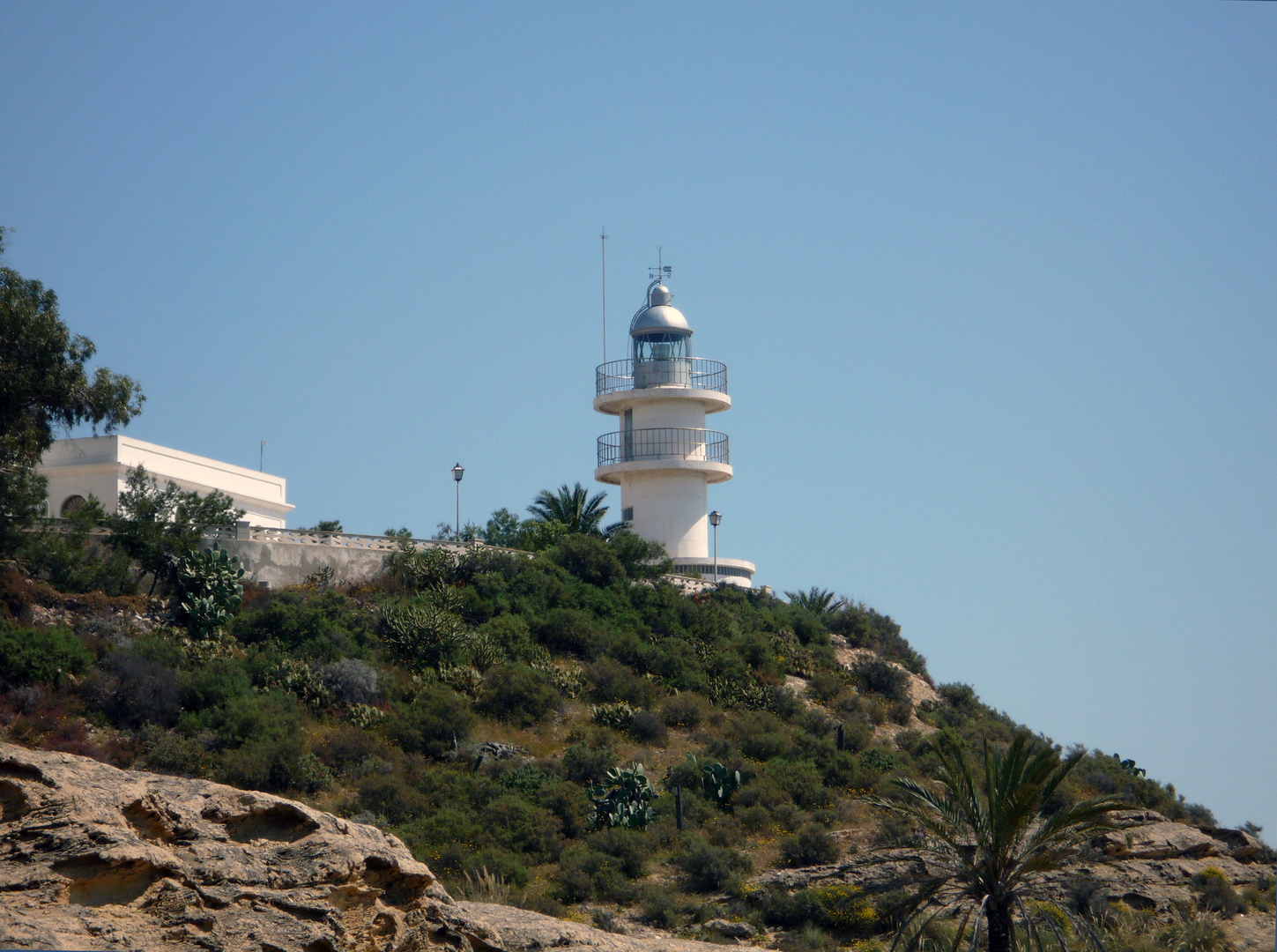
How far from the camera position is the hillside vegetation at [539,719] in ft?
74.4

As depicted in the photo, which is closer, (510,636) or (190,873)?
(190,873)

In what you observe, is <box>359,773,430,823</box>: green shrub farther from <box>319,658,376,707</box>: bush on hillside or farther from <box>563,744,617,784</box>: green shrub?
<box>319,658,376,707</box>: bush on hillside

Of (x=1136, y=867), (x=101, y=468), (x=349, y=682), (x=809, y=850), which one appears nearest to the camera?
(x=1136, y=867)

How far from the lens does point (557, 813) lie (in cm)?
2486

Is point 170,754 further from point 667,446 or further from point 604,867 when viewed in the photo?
point 667,446

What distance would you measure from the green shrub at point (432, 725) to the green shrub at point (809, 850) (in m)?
8.34

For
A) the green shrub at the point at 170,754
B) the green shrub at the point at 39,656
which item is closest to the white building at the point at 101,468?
the green shrub at the point at 39,656

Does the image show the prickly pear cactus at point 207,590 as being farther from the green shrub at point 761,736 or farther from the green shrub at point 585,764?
the green shrub at point 761,736

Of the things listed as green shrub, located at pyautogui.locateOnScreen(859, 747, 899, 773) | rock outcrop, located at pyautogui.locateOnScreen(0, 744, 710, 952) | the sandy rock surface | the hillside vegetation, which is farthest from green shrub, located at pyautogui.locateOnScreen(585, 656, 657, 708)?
rock outcrop, located at pyautogui.locateOnScreen(0, 744, 710, 952)

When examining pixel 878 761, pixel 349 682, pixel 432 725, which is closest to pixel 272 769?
pixel 432 725

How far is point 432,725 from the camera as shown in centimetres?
2834

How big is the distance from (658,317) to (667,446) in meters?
4.76

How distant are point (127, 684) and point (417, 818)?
7.47 m

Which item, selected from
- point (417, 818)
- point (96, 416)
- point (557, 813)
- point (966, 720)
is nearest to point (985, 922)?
point (557, 813)
